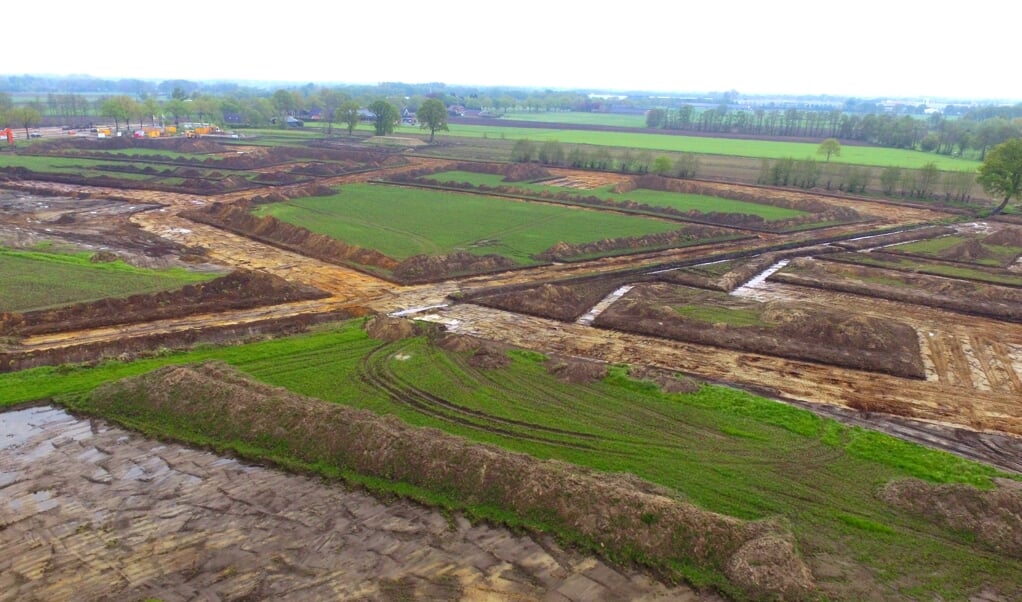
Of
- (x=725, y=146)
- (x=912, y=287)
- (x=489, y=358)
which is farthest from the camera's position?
(x=725, y=146)

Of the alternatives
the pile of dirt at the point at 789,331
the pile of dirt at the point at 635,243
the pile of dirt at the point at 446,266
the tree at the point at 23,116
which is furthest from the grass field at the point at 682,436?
the tree at the point at 23,116

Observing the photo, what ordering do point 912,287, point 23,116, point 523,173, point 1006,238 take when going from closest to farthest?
point 912,287, point 1006,238, point 523,173, point 23,116

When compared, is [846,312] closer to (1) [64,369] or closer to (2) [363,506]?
(2) [363,506]

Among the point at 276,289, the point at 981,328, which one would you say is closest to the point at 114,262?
the point at 276,289

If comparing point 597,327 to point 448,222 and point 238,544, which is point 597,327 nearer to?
point 238,544

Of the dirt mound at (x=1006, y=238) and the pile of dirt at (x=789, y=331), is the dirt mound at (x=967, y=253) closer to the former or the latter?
the dirt mound at (x=1006, y=238)

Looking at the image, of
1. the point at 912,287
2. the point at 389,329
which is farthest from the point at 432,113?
the point at 389,329

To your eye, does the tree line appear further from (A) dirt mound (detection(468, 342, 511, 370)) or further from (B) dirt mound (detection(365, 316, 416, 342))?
(B) dirt mound (detection(365, 316, 416, 342))
